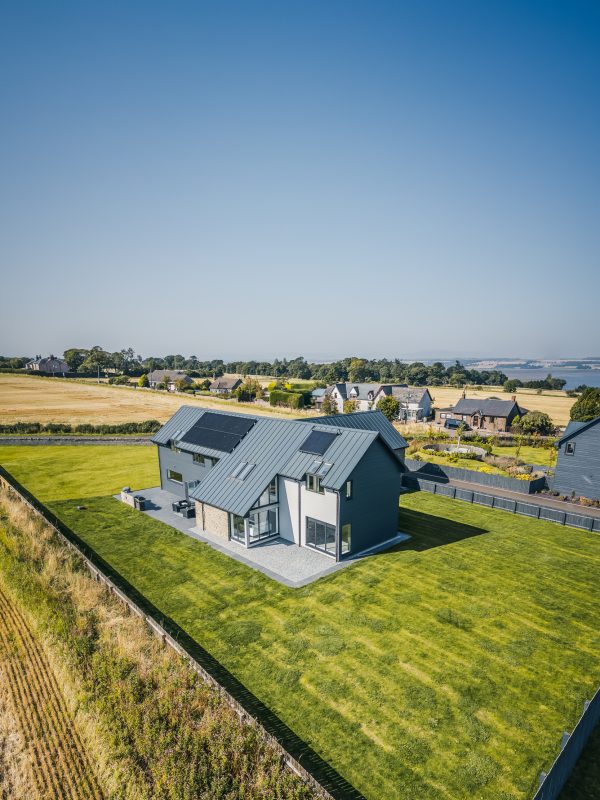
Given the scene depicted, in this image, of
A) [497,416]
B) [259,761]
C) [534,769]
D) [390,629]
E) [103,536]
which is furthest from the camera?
[497,416]

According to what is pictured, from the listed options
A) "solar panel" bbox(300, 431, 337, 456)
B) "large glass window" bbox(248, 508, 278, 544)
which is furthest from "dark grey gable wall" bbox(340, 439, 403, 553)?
"large glass window" bbox(248, 508, 278, 544)

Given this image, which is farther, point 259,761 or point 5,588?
point 5,588

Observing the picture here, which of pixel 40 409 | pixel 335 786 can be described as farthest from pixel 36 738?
pixel 40 409

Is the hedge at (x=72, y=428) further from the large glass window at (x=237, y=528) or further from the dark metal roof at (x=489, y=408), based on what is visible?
the dark metal roof at (x=489, y=408)

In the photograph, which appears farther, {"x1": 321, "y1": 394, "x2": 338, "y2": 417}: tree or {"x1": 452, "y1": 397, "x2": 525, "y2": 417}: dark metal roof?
{"x1": 321, "y1": 394, "x2": 338, "y2": 417}: tree

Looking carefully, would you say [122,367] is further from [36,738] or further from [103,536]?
[36,738]

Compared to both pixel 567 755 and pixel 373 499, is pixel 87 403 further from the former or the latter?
pixel 567 755

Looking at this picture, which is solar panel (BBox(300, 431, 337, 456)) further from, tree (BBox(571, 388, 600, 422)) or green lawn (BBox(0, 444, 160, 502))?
tree (BBox(571, 388, 600, 422))
